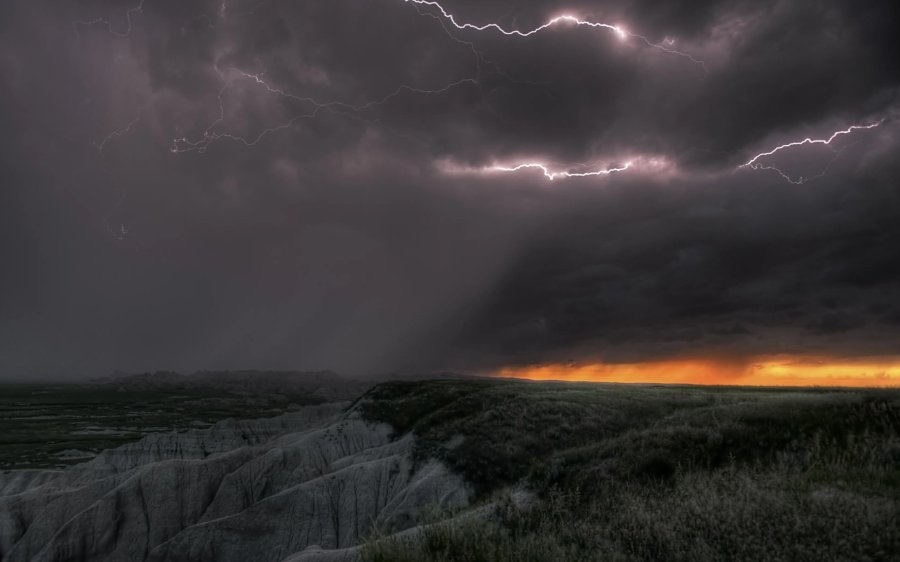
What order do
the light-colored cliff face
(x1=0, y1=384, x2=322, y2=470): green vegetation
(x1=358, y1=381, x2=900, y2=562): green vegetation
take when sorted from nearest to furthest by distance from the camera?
1. (x1=358, y1=381, x2=900, y2=562): green vegetation
2. the light-colored cliff face
3. (x1=0, y1=384, x2=322, y2=470): green vegetation

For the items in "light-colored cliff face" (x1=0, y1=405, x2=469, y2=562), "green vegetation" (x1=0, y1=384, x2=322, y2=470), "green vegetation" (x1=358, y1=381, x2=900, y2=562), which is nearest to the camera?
"green vegetation" (x1=358, y1=381, x2=900, y2=562)

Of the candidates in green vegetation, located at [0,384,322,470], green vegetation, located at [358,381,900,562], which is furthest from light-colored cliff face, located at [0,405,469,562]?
green vegetation, located at [0,384,322,470]

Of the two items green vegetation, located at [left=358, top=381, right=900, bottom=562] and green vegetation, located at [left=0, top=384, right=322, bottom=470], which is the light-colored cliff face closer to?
green vegetation, located at [left=358, top=381, right=900, bottom=562]

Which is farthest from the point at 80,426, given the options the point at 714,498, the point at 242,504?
the point at 714,498

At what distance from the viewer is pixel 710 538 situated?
24.4ft

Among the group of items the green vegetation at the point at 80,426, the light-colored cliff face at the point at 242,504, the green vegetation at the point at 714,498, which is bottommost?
the green vegetation at the point at 80,426

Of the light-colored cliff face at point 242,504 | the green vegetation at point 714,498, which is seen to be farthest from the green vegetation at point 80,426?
the green vegetation at point 714,498

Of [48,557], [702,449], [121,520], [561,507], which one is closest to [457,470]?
[702,449]

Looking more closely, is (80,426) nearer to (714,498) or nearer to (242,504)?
(242,504)

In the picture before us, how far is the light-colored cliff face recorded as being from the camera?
110ft

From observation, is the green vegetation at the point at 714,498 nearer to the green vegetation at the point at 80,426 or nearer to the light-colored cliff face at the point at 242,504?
the light-colored cliff face at the point at 242,504

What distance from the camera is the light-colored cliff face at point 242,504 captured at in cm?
3350

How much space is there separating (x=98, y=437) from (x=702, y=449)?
549ft

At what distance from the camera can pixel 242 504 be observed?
4619 cm
